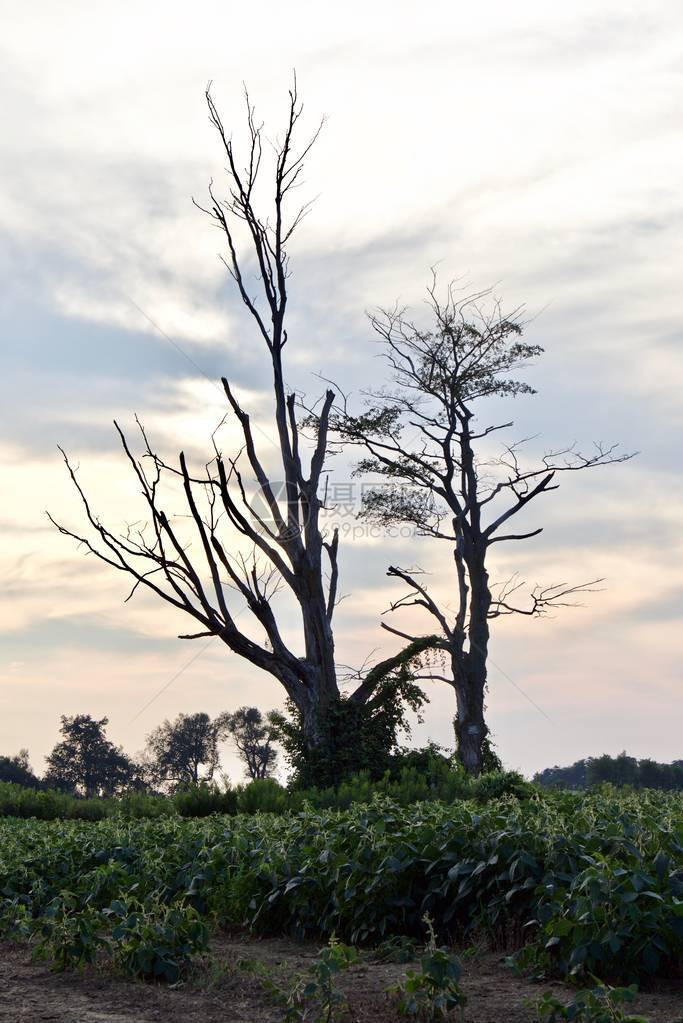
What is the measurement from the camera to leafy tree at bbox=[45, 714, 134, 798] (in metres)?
36.5

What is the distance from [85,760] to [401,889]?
109ft

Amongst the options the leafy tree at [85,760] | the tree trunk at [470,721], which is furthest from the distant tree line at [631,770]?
the leafy tree at [85,760]

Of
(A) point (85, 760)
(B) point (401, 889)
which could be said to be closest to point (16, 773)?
(A) point (85, 760)

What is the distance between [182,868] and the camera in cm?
715

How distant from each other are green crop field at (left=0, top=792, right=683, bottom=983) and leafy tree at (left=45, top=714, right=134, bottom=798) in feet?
98.9

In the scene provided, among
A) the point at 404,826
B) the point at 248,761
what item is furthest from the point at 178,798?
the point at 248,761

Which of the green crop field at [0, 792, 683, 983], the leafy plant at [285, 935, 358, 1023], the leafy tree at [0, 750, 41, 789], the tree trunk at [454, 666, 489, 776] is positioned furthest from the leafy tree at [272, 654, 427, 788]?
the leafy tree at [0, 750, 41, 789]

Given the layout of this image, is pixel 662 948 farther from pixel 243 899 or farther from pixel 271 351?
pixel 271 351

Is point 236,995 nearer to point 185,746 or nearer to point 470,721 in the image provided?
point 470,721

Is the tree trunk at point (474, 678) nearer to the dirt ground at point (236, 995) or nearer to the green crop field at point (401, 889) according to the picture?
the green crop field at point (401, 889)

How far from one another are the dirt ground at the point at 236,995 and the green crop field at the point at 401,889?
0.14 m

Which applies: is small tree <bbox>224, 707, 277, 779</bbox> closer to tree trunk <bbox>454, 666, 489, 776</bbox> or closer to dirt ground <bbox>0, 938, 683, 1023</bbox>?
tree trunk <bbox>454, 666, 489, 776</bbox>

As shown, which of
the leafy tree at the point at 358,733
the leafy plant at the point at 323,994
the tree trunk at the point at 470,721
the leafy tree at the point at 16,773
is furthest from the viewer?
the leafy tree at the point at 16,773

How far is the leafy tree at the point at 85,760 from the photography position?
3647 cm
